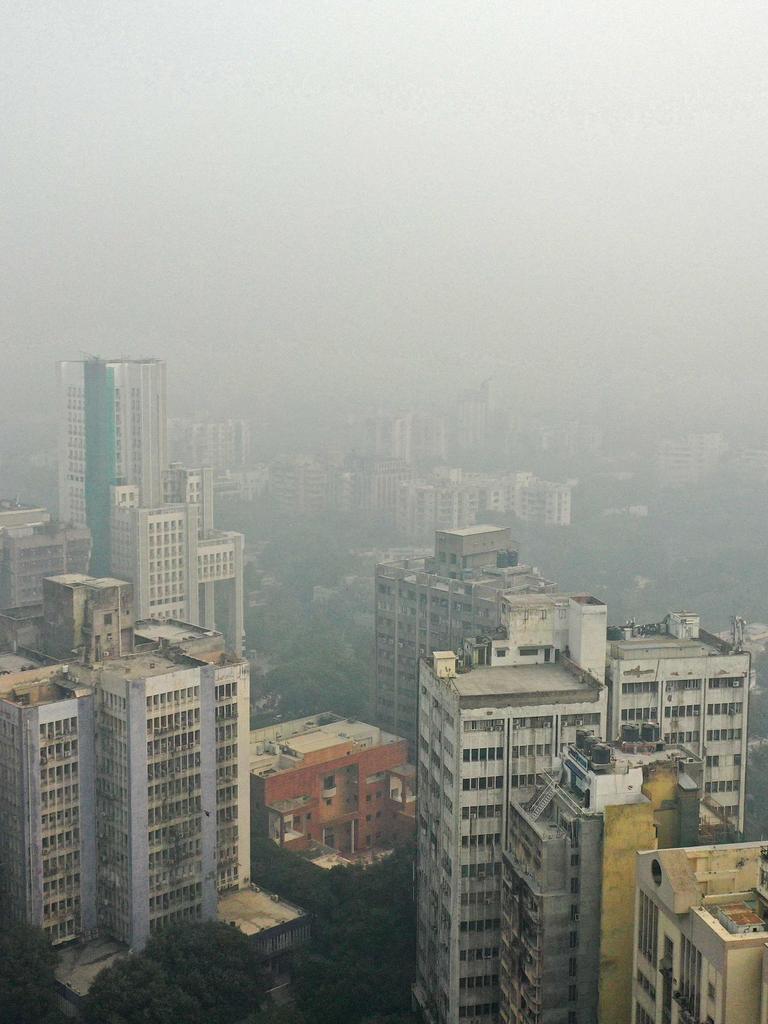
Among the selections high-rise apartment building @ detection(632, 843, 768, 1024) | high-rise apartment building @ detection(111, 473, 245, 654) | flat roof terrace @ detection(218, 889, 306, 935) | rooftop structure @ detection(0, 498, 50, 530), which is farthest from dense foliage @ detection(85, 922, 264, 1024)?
rooftop structure @ detection(0, 498, 50, 530)

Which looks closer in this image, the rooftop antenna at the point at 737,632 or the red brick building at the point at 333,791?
the rooftop antenna at the point at 737,632

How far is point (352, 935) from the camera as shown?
7.71 meters

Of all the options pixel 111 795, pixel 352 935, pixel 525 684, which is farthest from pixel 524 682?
pixel 111 795

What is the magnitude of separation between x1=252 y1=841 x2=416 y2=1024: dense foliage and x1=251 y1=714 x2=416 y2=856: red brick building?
2.00 ft

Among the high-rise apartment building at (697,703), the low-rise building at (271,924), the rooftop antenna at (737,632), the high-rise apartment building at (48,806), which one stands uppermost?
the rooftop antenna at (737,632)

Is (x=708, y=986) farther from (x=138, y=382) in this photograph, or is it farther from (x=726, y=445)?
(x=726, y=445)

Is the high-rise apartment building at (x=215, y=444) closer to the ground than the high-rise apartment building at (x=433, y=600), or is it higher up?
higher up

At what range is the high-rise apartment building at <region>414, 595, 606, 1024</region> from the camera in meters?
6.64

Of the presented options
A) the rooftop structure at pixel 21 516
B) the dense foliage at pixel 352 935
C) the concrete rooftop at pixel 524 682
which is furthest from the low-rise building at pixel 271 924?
the rooftop structure at pixel 21 516

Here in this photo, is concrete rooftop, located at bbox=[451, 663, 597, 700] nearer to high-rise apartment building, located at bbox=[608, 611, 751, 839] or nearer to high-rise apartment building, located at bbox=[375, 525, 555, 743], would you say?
high-rise apartment building, located at bbox=[608, 611, 751, 839]

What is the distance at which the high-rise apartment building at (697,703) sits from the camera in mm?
7344

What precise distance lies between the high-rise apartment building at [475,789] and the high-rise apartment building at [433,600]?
385 cm

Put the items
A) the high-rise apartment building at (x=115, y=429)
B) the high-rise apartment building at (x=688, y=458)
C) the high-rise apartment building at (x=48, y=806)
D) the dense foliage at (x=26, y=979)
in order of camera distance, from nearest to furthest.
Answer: the dense foliage at (x=26, y=979) < the high-rise apartment building at (x=48, y=806) < the high-rise apartment building at (x=115, y=429) < the high-rise apartment building at (x=688, y=458)

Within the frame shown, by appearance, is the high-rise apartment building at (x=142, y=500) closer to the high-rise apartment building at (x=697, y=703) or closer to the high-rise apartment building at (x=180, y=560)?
the high-rise apartment building at (x=180, y=560)
